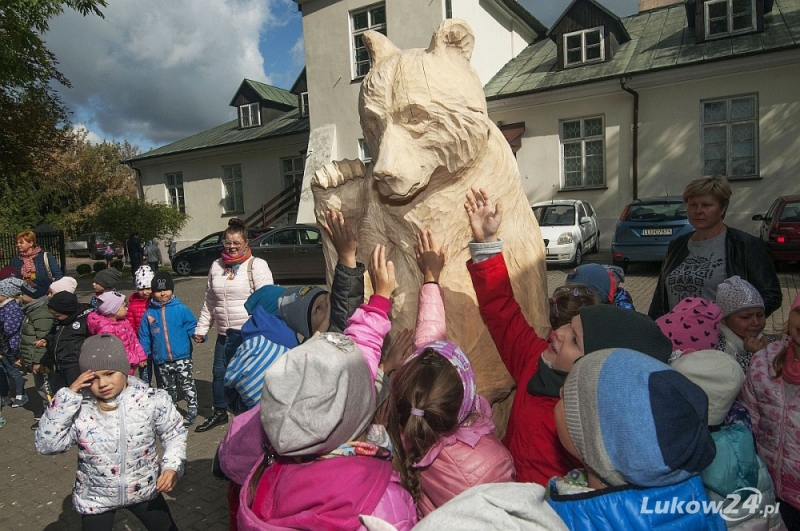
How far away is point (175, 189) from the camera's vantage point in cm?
2062

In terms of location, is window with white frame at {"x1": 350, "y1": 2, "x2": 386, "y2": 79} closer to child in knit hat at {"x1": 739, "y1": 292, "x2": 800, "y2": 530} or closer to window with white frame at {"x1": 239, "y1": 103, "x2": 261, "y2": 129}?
window with white frame at {"x1": 239, "y1": 103, "x2": 261, "y2": 129}

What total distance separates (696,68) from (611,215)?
11.7ft

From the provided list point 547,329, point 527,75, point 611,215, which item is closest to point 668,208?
point 611,215

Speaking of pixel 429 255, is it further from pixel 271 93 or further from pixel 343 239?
pixel 271 93

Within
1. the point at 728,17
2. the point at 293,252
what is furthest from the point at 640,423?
the point at 728,17

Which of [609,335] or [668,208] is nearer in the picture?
[609,335]

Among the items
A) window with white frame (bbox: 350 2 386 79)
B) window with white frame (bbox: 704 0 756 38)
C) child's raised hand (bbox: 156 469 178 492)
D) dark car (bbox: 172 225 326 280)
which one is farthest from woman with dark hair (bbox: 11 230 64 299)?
window with white frame (bbox: 704 0 756 38)

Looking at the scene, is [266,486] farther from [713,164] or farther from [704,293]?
[713,164]

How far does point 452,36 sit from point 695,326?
1.54 m

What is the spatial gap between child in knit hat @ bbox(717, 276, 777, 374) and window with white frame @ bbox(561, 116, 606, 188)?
1143 centimetres

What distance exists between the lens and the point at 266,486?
1378 millimetres

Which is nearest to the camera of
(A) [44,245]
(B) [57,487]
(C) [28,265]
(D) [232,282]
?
(B) [57,487]

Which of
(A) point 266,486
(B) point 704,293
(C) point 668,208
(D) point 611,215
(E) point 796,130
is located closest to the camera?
(A) point 266,486

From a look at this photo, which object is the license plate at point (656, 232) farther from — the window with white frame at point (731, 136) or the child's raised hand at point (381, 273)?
the child's raised hand at point (381, 273)
